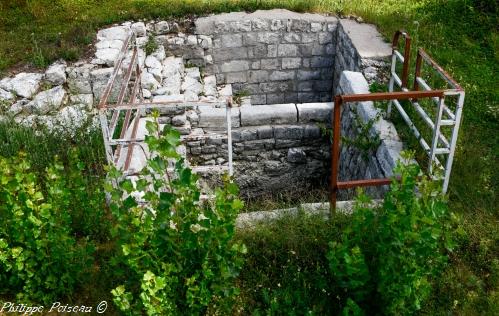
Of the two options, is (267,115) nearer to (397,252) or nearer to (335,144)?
(335,144)

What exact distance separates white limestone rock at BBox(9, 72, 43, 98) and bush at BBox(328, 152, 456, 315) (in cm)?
513

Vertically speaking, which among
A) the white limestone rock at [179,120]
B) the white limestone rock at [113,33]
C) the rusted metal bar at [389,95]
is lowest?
the white limestone rock at [179,120]

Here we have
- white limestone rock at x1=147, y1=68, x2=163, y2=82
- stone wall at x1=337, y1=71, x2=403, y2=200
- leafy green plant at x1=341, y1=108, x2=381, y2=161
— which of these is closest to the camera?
stone wall at x1=337, y1=71, x2=403, y2=200

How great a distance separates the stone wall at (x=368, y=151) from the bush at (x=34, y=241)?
9.83 ft

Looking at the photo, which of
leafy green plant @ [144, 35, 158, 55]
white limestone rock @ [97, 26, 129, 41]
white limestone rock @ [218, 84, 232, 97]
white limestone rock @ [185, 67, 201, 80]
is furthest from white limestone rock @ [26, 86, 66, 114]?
white limestone rock @ [218, 84, 232, 97]

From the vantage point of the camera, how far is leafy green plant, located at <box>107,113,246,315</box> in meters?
3.47

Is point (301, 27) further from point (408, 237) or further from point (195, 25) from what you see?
point (408, 237)

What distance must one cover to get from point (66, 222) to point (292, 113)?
3.73 meters

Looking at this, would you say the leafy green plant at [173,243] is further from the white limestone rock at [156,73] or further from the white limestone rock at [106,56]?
the white limestone rock at [106,56]

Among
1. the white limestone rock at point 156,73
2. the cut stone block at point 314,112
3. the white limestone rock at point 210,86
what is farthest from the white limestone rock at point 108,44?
the cut stone block at point 314,112

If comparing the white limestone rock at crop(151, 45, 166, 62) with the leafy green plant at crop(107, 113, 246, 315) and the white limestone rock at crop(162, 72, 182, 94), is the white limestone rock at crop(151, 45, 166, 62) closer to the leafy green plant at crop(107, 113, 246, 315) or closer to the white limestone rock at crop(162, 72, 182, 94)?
the white limestone rock at crop(162, 72, 182, 94)

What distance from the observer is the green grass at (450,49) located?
4.40 metres

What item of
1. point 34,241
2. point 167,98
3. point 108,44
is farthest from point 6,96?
point 34,241

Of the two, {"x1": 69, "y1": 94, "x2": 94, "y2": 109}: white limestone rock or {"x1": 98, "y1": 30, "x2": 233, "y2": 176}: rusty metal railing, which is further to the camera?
{"x1": 69, "y1": 94, "x2": 94, "y2": 109}: white limestone rock
